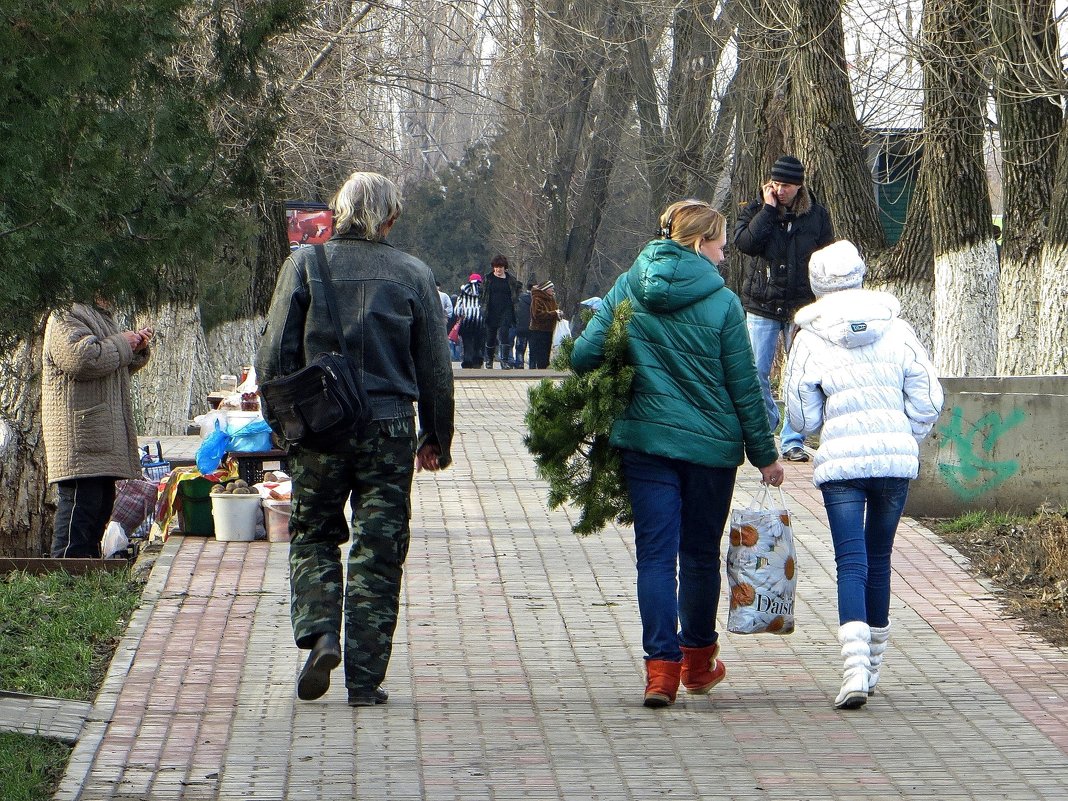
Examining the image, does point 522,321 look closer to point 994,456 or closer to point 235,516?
point 994,456

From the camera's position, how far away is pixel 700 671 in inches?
211

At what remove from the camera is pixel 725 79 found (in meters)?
27.8

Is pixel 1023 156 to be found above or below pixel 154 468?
above

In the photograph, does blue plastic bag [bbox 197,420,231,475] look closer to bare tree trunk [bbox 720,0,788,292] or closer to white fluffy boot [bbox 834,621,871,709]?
white fluffy boot [bbox 834,621,871,709]

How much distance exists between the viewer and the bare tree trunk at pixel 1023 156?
469 inches

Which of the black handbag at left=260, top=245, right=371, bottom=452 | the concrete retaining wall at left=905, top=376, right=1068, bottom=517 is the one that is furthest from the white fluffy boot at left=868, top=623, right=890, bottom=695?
the concrete retaining wall at left=905, top=376, right=1068, bottom=517

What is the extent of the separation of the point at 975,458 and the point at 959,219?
5.08 m

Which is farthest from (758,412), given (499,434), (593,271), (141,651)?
(593,271)

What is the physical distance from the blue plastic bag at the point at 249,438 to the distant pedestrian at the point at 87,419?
68cm

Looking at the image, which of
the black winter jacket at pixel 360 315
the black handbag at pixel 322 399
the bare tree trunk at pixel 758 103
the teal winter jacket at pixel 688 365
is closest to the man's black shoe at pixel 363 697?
the black handbag at pixel 322 399

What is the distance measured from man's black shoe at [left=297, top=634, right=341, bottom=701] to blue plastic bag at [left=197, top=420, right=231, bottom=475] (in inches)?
160

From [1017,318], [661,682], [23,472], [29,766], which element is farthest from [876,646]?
[1017,318]

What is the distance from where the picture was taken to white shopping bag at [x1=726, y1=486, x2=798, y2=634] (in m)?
5.32

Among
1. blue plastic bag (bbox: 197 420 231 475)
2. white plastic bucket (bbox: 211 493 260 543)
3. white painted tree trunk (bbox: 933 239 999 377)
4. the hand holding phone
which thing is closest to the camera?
white plastic bucket (bbox: 211 493 260 543)
